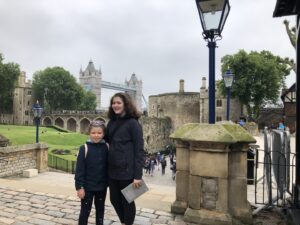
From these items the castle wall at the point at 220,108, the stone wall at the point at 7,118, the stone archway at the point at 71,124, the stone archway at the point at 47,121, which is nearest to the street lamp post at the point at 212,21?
the castle wall at the point at 220,108

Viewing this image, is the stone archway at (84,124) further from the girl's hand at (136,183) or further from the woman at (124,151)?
the girl's hand at (136,183)

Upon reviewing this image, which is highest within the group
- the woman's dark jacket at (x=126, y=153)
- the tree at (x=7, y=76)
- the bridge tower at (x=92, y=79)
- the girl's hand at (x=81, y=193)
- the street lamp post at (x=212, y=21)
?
the bridge tower at (x=92, y=79)

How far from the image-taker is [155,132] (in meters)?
Answer: 42.5

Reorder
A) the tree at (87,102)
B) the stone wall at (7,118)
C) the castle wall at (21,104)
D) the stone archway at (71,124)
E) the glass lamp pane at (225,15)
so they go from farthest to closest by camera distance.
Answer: the tree at (87,102)
the castle wall at (21,104)
the stone wall at (7,118)
the stone archway at (71,124)
the glass lamp pane at (225,15)

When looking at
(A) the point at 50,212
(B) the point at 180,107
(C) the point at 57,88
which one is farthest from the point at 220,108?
(A) the point at 50,212

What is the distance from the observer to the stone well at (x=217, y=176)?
4.02 metres

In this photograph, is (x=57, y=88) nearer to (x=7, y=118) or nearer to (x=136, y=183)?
(x=7, y=118)

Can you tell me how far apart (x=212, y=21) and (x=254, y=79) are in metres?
30.5

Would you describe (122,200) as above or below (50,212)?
above

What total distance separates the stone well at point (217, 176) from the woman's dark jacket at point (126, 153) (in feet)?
2.96

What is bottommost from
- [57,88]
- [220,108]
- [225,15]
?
[220,108]

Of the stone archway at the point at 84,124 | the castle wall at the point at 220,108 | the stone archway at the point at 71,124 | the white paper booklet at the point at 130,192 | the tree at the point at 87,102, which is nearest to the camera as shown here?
the white paper booklet at the point at 130,192

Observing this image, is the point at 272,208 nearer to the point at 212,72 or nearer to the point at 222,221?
the point at 222,221

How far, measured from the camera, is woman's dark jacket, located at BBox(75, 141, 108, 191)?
3.56 m
